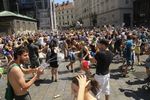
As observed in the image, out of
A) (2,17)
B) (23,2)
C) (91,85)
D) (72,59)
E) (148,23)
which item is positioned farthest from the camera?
(23,2)

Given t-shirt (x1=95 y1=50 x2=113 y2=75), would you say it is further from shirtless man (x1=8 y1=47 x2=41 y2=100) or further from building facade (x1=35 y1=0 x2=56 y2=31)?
building facade (x1=35 y1=0 x2=56 y2=31)

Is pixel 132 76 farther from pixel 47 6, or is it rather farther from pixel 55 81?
pixel 47 6

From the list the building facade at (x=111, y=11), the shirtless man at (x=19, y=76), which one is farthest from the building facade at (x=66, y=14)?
the shirtless man at (x=19, y=76)

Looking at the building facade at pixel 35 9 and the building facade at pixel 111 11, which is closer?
the building facade at pixel 111 11

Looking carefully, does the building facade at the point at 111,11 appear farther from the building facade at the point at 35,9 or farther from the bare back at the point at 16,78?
the bare back at the point at 16,78

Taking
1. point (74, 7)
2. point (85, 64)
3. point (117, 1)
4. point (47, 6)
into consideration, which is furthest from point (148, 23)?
point (74, 7)

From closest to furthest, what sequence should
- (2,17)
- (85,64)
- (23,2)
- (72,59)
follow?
(85,64) → (72,59) → (2,17) → (23,2)

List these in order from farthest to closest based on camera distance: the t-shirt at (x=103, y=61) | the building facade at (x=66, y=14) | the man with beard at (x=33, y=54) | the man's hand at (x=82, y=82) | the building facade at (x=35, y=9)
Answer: the building facade at (x=66, y=14) < the building facade at (x=35, y=9) < the man with beard at (x=33, y=54) < the t-shirt at (x=103, y=61) < the man's hand at (x=82, y=82)

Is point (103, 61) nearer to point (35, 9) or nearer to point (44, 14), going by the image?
point (35, 9)

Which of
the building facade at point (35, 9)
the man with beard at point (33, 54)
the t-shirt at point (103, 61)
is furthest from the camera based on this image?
the building facade at point (35, 9)

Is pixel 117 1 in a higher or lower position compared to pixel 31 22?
higher

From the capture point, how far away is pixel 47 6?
81.1 m

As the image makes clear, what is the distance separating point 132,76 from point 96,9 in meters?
84.5

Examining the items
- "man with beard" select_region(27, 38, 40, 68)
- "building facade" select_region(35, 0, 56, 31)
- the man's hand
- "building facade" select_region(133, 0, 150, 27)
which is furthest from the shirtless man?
"building facade" select_region(35, 0, 56, 31)
